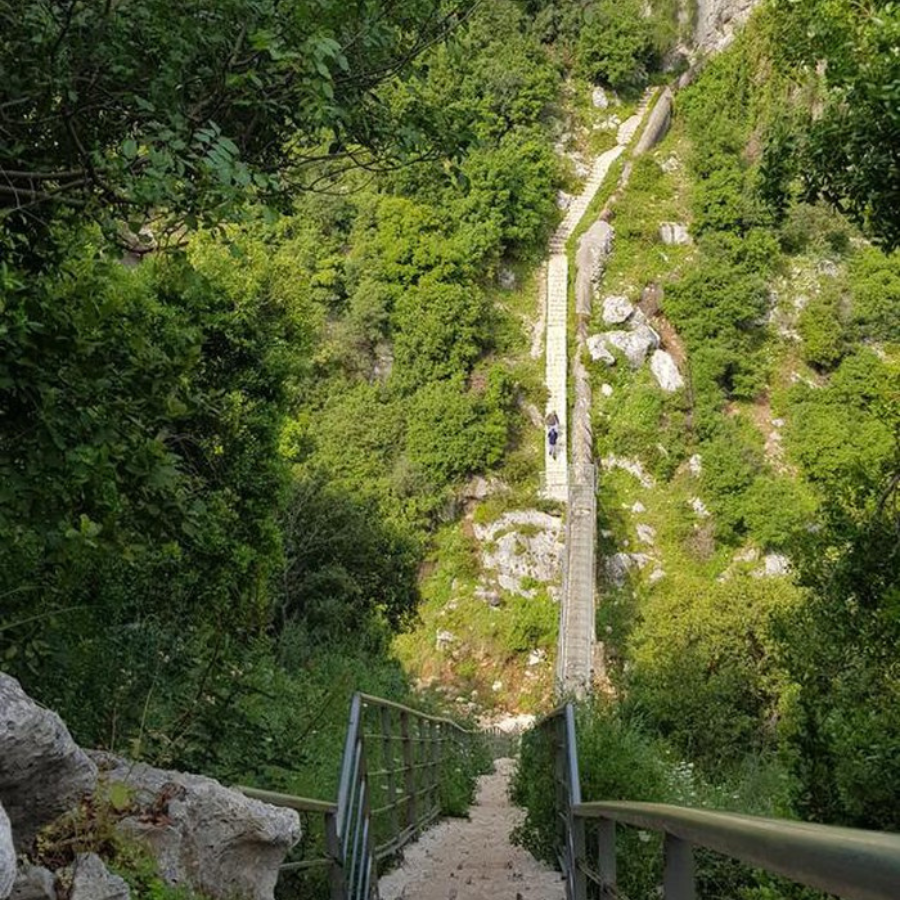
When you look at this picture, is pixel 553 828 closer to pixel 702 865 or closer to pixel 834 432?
pixel 702 865

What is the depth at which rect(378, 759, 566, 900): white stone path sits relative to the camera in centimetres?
493

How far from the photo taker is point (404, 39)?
14.3 feet

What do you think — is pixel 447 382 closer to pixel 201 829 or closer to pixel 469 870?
pixel 469 870

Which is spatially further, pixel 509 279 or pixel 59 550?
pixel 509 279

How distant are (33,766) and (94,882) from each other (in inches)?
14.8

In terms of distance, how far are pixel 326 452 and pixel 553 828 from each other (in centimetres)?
2240

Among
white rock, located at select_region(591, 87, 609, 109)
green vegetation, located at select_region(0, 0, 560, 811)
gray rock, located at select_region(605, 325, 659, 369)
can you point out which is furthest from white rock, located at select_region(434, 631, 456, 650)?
white rock, located at select_region(591, 87, 609, 109)

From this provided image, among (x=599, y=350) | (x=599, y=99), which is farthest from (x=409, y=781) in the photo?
(x=599, y=99)

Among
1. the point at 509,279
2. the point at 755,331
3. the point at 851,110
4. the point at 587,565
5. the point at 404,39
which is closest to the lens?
the point at 404,39

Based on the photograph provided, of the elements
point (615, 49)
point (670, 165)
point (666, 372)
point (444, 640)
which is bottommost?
point (444, 640)

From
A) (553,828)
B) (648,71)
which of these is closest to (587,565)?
(553,828)

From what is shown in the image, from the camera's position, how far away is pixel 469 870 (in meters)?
5.62

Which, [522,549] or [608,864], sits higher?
[522,549]

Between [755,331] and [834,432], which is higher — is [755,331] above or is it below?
above
